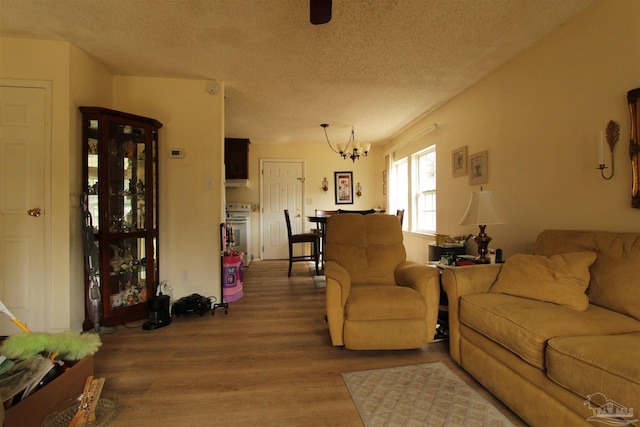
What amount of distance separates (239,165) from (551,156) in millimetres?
4417

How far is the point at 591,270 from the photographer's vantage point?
1.61 metres

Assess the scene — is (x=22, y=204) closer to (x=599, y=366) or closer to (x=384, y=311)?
(x=384, y=311)


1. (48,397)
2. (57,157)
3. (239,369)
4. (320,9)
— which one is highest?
(320,9)

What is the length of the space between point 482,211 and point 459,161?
4.25 ft

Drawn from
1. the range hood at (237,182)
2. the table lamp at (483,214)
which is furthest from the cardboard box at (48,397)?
the range hood at (237,182)

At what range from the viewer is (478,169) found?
3.00 m

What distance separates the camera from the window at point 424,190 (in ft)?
13.6

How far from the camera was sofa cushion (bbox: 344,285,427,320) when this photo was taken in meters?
1.87

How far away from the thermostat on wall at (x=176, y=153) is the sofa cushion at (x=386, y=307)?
229 cm

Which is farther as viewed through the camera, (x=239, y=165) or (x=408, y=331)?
(x=239, y=165)

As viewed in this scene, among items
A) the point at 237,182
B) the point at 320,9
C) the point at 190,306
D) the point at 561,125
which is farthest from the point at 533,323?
the point at 237,182

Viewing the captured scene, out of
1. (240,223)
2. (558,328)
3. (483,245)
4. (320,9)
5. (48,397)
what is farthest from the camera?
(240,223)

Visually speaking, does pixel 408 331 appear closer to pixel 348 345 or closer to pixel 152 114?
pixel 348 345

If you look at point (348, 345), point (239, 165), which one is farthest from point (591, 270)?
point (239, 165)
